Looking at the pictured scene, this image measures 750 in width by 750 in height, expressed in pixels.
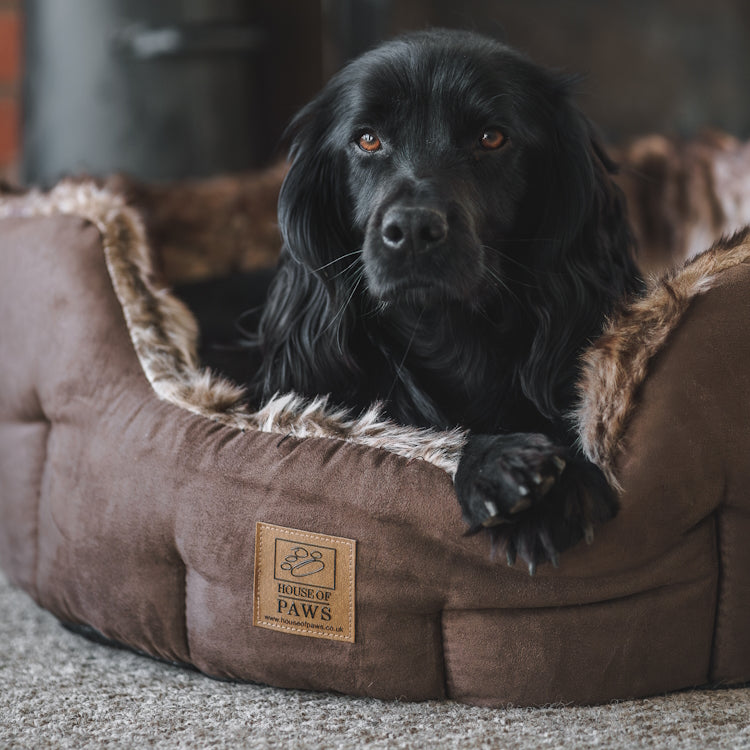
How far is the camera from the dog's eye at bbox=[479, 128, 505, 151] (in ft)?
4.79

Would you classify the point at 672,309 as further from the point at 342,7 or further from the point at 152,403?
the point at 342,7

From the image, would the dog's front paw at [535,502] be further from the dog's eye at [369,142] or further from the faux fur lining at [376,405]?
the dog's eye at [369,142]

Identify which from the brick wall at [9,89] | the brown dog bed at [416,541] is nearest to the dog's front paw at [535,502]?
the brown dog bed at [416,541]

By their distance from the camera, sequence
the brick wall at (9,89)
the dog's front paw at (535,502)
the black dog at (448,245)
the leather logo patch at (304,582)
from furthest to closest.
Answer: the brick wall at (9,89) < the black dog at (448,245) < the leather logo patch at (304,582) < the dog's front paw at (535,502)

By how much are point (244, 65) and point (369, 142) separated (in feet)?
5.22

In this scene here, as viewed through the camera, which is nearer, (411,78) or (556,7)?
(411,78)

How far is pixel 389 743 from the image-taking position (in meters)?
1.20

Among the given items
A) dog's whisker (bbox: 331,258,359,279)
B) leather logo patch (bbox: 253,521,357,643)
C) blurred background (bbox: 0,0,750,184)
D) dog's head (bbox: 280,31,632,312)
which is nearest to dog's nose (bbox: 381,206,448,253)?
dog's head (bbox: 280,31,632,312)

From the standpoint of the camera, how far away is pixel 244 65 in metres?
2.93

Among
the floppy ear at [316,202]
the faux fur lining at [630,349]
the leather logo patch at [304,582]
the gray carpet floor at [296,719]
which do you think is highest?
the floppy ear at [316,202]

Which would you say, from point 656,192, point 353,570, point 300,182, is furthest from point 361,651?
point 656,192

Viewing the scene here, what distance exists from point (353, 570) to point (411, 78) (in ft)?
2.45

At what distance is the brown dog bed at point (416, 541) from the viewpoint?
1250mm

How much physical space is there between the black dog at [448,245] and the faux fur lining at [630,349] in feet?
0.17
